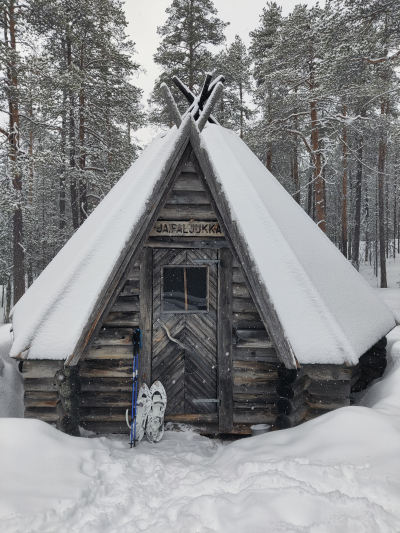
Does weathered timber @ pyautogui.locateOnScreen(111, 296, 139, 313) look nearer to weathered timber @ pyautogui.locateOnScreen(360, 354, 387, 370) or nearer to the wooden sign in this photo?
the wooden sign

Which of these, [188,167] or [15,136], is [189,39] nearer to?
[15,136]

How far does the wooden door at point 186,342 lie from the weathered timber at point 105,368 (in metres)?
0.43

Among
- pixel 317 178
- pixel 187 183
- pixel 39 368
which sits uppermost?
pixel 317 178

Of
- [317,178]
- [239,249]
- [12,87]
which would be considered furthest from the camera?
[317,178]

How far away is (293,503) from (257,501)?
1.01 ft

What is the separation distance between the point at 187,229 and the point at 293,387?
275 centimetres

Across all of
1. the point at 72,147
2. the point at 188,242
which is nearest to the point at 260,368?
the point at 188,242

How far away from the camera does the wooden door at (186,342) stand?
4.82 metres

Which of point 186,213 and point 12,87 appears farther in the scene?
point 12,87

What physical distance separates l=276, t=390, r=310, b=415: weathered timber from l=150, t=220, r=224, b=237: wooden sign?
2565 millimetres

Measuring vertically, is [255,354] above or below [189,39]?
below

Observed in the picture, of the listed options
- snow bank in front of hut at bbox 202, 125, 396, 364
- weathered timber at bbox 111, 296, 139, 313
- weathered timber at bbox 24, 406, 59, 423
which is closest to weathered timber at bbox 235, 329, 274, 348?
snow bank in front of hut at bbox 202, 125, 396, 364

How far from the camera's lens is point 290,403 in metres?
4.39

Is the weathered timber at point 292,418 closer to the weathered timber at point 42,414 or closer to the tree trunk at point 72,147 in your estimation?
the weathered timber at point 42,414
